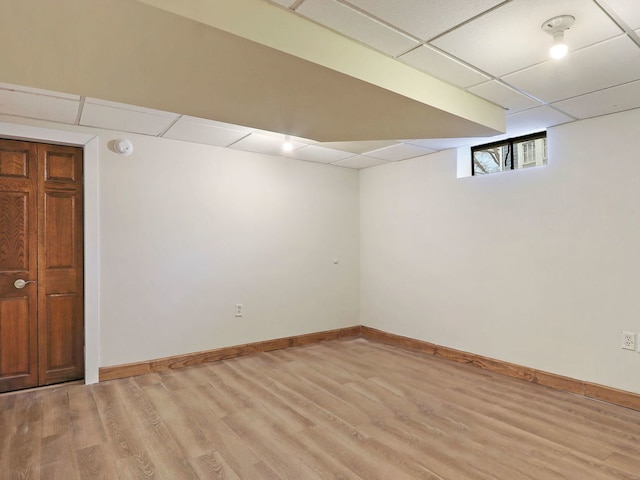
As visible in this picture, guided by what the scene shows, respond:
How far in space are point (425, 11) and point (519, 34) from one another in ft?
1.94

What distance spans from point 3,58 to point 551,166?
4.11 metres

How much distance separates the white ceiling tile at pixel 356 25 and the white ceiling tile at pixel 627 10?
904 millimetres

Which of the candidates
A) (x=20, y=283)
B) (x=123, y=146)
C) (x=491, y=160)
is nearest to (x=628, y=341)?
(x=491, y=160)

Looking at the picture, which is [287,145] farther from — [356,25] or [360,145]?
[356,25]

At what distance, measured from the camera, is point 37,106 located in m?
2.89

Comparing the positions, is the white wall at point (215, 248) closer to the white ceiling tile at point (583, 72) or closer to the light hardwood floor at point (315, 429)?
the light hardwood floor at point (315, 429)

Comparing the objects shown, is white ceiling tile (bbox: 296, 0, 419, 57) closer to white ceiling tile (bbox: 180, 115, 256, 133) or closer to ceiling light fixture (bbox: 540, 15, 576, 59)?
ceiling light fixture (bbox: 540, 15, 576, 59)

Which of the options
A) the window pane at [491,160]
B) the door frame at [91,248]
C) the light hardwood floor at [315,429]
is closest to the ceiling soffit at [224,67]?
the window pane at [491,160]

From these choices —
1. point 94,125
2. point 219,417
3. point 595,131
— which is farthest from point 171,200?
point 595,131

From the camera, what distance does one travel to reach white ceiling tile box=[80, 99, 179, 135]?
2.96m

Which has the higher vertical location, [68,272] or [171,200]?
[171,200]

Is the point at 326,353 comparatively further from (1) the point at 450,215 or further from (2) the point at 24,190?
(2) the point at 24,190

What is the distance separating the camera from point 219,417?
2762 millimetres

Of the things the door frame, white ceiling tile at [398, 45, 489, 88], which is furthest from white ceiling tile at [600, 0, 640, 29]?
the door frame
